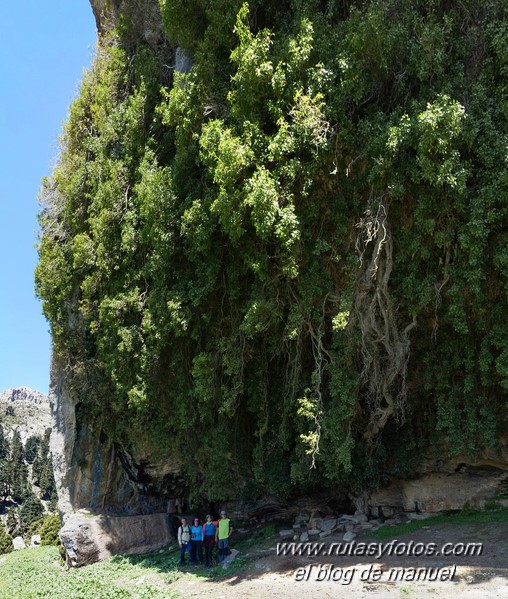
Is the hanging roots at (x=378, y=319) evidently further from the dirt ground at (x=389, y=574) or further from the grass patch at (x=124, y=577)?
the grass patch at (x=124, y=577)

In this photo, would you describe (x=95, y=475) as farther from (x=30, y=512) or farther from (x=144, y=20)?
(x=30, y=512)

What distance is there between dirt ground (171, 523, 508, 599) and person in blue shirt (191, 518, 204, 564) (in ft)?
3.36

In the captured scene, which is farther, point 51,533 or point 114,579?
point 51,533

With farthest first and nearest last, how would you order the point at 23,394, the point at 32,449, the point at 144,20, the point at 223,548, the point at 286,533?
the point at 23,394 → the point at 32,449 → the point at 144,20 → the point at 286,533 → the point at 223,548

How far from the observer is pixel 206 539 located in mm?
11305

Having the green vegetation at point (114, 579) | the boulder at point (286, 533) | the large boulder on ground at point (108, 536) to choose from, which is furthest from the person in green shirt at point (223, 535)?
the large boulder on ground at point (108, 536)

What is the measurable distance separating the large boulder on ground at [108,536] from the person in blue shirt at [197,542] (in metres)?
3.91

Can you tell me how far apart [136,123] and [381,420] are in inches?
418

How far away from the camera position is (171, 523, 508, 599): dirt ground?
25.0 ft

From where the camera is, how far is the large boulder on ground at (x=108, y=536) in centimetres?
1444

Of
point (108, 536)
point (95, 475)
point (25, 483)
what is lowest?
point (108, 536)

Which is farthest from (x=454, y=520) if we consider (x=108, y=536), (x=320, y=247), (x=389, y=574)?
(x=108, y=536)

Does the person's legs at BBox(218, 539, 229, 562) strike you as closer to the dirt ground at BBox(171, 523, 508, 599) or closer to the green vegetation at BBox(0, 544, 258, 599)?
the green vegetation at BBox(0, 544, 258, 599)

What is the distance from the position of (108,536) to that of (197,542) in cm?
447
